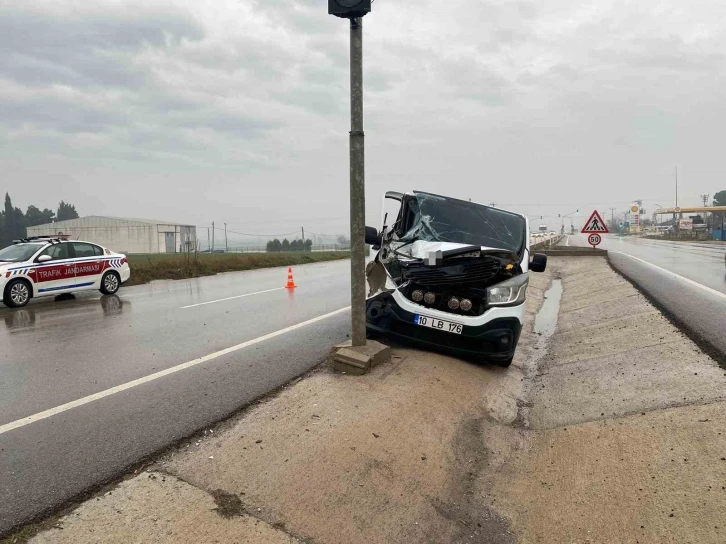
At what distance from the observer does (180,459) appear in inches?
137

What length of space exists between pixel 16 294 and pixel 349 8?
34.6ft

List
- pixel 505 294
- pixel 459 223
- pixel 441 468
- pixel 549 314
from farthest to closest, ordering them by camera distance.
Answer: pixel 549 314 → pixel 459 223 → pixel 505 294 → pixel 441 468

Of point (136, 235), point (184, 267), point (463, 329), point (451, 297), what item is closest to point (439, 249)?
point (451, 297)

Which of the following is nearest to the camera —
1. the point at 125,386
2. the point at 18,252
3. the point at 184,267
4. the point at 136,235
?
the point at 125,386

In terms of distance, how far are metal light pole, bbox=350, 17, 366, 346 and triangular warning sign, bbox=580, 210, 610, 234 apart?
19.0 meters

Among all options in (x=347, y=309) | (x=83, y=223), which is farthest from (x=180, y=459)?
(x=83, y=223)

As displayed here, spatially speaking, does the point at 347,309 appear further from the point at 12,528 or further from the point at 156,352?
the point at 12,528

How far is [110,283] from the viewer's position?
45.7ft

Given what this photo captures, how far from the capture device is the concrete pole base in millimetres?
5133

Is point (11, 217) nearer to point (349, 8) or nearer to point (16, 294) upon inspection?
point (16, 294)

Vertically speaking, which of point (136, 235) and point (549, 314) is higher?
point (136, 235)

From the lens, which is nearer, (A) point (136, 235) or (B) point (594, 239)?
(B) point (594, 239)

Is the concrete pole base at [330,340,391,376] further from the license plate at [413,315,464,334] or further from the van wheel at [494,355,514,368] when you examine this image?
the van wheel at [494,355,514,368]

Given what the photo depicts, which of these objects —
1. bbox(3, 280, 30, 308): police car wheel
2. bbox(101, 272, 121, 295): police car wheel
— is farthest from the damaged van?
bbox(101, 272, 121, 295): police car wheel
